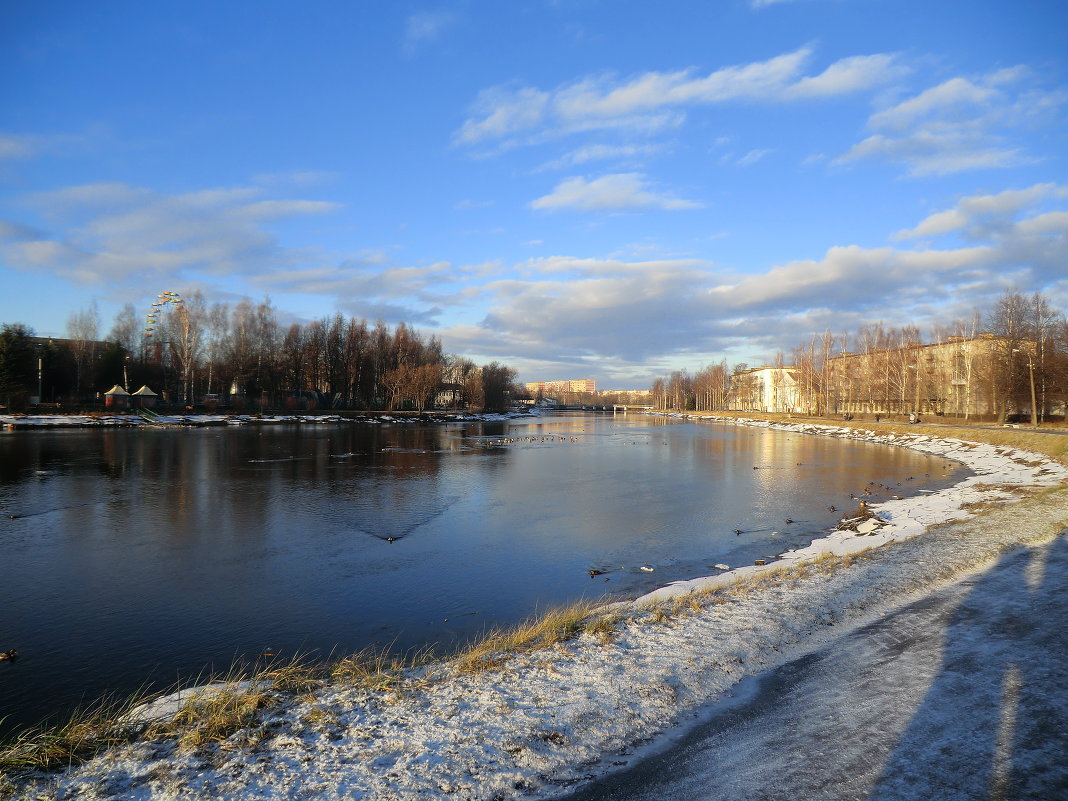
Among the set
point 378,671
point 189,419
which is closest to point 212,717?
point 378,671

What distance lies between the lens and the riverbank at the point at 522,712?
4.05 m

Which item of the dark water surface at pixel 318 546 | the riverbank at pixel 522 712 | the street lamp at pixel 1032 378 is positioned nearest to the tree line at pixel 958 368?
the street lamp at pixel 1032 378

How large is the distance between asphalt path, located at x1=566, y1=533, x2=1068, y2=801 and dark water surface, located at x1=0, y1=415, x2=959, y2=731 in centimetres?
414

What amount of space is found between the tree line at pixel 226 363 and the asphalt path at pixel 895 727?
70.1 m

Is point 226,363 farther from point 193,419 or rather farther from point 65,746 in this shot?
point 65,746

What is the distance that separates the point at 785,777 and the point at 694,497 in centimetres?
1739

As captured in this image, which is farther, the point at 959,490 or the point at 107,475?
the point at 107,475

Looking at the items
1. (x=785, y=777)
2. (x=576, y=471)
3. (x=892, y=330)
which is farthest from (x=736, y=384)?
(x=785, y=777)

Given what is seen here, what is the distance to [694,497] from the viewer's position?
2095 cm

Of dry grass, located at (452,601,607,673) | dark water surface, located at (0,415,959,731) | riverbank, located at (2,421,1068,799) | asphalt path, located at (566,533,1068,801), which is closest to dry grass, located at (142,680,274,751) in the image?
riverbank, located at (2,421,1068,799)

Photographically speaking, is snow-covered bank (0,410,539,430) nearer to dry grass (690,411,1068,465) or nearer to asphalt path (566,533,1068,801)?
dry grass (690,411,1068,465)

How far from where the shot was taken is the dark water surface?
8.02m

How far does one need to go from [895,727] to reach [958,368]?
8039 cm

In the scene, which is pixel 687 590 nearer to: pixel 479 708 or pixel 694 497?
pixel 479 708
